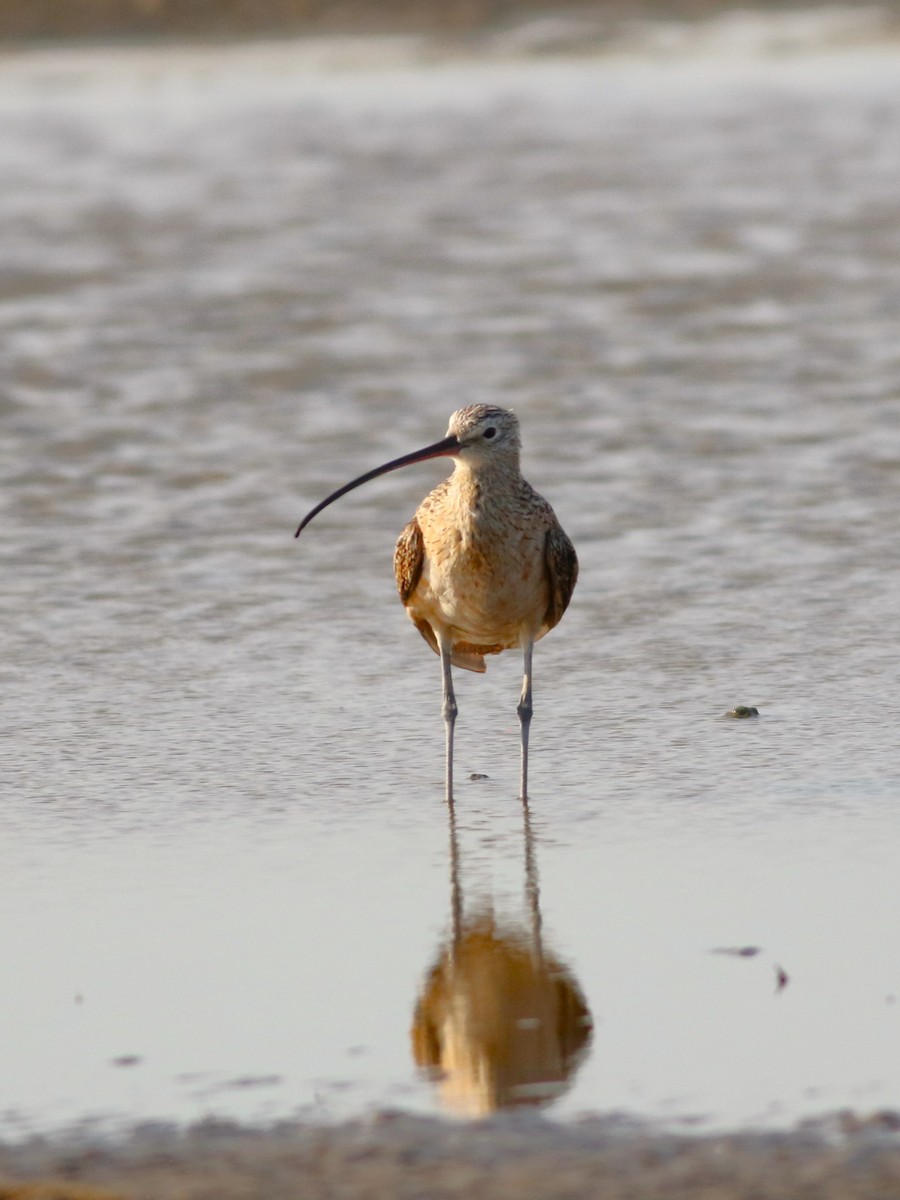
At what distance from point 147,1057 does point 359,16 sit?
86.4ft

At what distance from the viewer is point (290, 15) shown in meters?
30.2

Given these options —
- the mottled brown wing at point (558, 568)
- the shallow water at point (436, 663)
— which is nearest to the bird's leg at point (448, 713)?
the shallow water at point (436, 663)

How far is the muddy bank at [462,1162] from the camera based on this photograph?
4.36 metres

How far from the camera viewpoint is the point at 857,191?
1897 centimetres

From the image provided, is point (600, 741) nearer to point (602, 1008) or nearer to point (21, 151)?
Result: point (602, 1008)

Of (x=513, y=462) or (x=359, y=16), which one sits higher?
(x=359, y=16)

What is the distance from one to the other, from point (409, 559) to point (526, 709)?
594 mm

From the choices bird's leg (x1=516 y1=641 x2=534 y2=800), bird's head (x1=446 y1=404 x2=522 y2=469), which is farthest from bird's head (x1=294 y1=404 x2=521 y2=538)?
bird's leg (x1=516 y1=641 x2=534 y2=800)

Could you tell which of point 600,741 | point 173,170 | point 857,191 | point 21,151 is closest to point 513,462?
point 600,741

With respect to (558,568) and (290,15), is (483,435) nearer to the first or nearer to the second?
(558,568)

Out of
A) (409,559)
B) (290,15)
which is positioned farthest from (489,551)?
(290,15)

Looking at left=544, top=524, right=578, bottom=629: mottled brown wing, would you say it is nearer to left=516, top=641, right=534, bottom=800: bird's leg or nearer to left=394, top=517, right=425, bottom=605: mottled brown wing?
left=516, top=641, right=534, bottom=800: bird's leg

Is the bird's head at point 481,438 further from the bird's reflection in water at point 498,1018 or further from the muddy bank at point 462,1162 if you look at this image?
the muddy bank at point 462,1162

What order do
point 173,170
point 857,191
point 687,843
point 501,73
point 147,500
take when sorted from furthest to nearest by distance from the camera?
point 501,73, point 173,170, point 857,191, point 147,500, point 687,843
